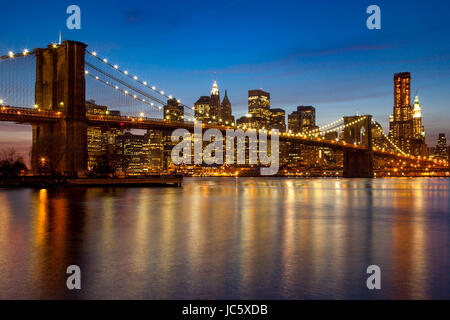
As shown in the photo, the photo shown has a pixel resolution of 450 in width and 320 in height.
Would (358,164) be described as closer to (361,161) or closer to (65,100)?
(361,161)

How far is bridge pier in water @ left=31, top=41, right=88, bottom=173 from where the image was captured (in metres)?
46.2

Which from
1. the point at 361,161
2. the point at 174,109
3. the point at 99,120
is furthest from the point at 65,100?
the point at 361,161

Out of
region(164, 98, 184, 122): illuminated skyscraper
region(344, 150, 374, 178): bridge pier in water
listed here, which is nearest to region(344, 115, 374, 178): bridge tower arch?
region(344, 150, 374, 178): bridge pier in water

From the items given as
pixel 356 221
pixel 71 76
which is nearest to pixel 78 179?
pixel 71 76

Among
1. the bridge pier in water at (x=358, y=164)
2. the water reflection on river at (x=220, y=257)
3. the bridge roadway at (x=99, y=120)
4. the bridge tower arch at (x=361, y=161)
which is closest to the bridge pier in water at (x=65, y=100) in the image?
the bridge roadway at (x=99, y=120)

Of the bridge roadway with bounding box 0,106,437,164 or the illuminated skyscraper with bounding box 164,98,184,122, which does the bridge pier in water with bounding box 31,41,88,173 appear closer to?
the bridge roadway with bounding box 0,106,437,164

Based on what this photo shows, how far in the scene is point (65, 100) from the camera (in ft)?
154

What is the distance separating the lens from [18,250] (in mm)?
10727

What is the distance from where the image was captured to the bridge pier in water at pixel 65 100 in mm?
46250

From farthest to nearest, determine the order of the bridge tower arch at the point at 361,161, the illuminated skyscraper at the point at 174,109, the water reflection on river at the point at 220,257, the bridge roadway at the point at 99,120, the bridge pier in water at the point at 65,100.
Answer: the bridge tower arch at the point at 361,161 < the illuminated skyscraper at the point at 174,109 < the bridge pier in water at the point at 65,100 < the bridge roadway at the point at 99,120 < the water reflection on river at the point at 220,257

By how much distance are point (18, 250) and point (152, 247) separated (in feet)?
10.8

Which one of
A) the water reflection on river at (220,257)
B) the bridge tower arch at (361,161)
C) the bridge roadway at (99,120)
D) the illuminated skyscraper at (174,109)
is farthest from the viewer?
the bridge tower arch at (361,161)

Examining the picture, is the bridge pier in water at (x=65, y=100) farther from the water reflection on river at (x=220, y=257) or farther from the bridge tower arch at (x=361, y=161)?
the bridge tower arch at (x=361, y=161)
